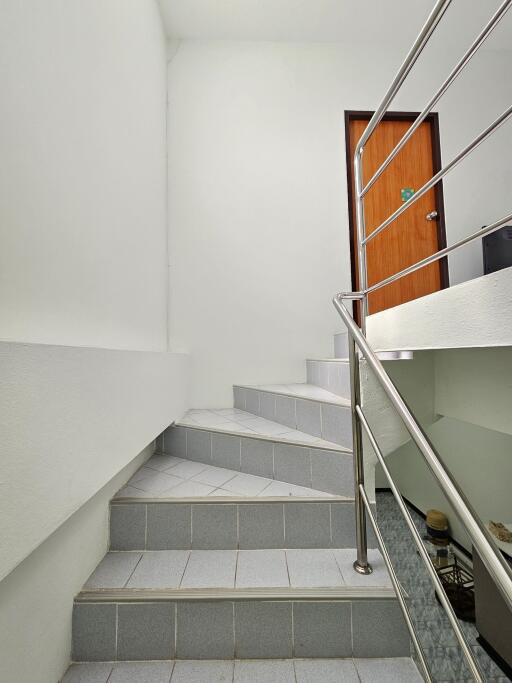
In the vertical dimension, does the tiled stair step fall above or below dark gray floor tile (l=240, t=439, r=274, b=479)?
below

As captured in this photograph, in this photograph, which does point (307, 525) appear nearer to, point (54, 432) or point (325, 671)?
point (325, 671)

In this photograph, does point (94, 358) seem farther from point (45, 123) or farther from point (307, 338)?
point (307, 338)

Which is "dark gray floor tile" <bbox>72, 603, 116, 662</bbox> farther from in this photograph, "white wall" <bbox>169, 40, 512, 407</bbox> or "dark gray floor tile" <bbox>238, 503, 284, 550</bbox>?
"white wall" <bbox>169, 40, 512, 407</bbox>

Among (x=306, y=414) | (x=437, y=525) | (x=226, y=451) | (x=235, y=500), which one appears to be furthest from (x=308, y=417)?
(x=437, y=525)

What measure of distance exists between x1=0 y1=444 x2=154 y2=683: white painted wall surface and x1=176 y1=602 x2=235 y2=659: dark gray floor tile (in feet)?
1.20

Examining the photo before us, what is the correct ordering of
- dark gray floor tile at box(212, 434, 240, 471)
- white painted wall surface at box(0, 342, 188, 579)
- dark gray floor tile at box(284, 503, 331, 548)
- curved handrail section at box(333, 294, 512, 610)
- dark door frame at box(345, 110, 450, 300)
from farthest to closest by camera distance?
dark door frame at box(345, 110, 450, 300)
dark gray floor tile at box(212, 434, 240, 471)
dark gray floor tile at box(284, 503, 331, 548)
white painted wall surface at box(0, 342, 188, 579)
curved handrail section at box(333, 294, 512, 610)

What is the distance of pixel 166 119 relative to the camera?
2.73m

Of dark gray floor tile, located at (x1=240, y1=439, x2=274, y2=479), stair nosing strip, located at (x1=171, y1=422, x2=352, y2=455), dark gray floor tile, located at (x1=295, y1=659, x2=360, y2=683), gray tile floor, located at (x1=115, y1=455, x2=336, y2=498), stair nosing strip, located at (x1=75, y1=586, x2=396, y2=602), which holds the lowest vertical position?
dark gray floor tile, located at (x1=295, y1=659, x2=360, y2=683)

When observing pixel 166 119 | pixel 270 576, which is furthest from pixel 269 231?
pixel 270 576

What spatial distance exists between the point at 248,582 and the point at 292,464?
1.72ft

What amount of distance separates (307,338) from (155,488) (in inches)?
66.2

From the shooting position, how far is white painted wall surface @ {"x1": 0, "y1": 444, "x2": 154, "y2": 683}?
840mm

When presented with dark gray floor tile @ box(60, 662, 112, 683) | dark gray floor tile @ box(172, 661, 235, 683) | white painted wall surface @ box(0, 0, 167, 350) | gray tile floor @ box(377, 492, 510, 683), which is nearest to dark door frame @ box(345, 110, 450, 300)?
white painted wall surface @ box(0, 0, 167, 350)

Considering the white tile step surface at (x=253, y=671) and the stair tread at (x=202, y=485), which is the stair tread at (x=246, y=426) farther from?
the white tile step surface at (x=253, y=671)
